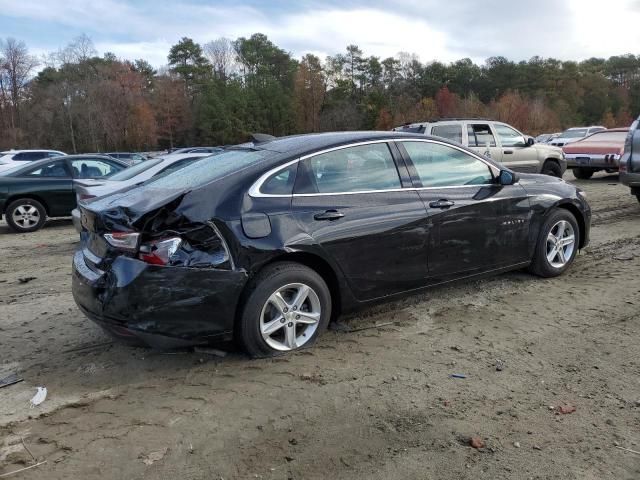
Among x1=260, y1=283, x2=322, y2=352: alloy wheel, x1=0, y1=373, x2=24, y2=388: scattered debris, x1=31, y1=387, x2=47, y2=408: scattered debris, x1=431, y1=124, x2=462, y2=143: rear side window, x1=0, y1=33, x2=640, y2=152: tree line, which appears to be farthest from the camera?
x1=0, y1=33, x2=640, y2=152: tree line

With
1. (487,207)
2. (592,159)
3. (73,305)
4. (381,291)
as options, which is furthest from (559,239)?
(592,159)

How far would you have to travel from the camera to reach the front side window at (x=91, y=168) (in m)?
11.0

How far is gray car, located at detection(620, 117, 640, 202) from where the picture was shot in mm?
9391

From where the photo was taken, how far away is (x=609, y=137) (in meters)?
15.0

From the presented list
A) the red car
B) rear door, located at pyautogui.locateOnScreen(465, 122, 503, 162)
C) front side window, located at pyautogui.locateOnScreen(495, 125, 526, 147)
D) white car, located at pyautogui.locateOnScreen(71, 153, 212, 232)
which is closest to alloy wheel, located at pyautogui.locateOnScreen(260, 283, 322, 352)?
white car, located at pyautogui.locateOnScreen(71, 153, 212, 232)

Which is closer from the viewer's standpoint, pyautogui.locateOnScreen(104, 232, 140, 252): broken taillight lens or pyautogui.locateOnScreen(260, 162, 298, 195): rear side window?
pyautogui.locateOnScreen(104, 232, 140, 252): broken taillight lens

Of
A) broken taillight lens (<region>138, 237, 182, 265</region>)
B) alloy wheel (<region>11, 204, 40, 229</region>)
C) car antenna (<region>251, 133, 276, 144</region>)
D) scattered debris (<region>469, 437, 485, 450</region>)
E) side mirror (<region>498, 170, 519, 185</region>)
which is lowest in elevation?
scattered debris (<region>469, 437, 485, 450</region>)

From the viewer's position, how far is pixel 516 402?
3234 millimetres

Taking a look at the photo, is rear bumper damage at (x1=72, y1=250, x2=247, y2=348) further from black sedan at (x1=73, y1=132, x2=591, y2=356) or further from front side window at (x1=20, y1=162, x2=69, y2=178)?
front side window at (x1=20, y1=162, x2=69, y2=178)

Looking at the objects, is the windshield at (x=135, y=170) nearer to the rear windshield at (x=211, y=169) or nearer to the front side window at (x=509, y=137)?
the rear windshield at (x=211, y=169)

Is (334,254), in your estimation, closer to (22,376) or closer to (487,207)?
(487,207)

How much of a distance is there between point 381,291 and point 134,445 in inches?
85.5

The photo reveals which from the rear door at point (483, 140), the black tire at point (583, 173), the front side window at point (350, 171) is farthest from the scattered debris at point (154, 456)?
the black tire at point (583, 173)

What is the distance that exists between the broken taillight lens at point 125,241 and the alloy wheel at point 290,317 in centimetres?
95
